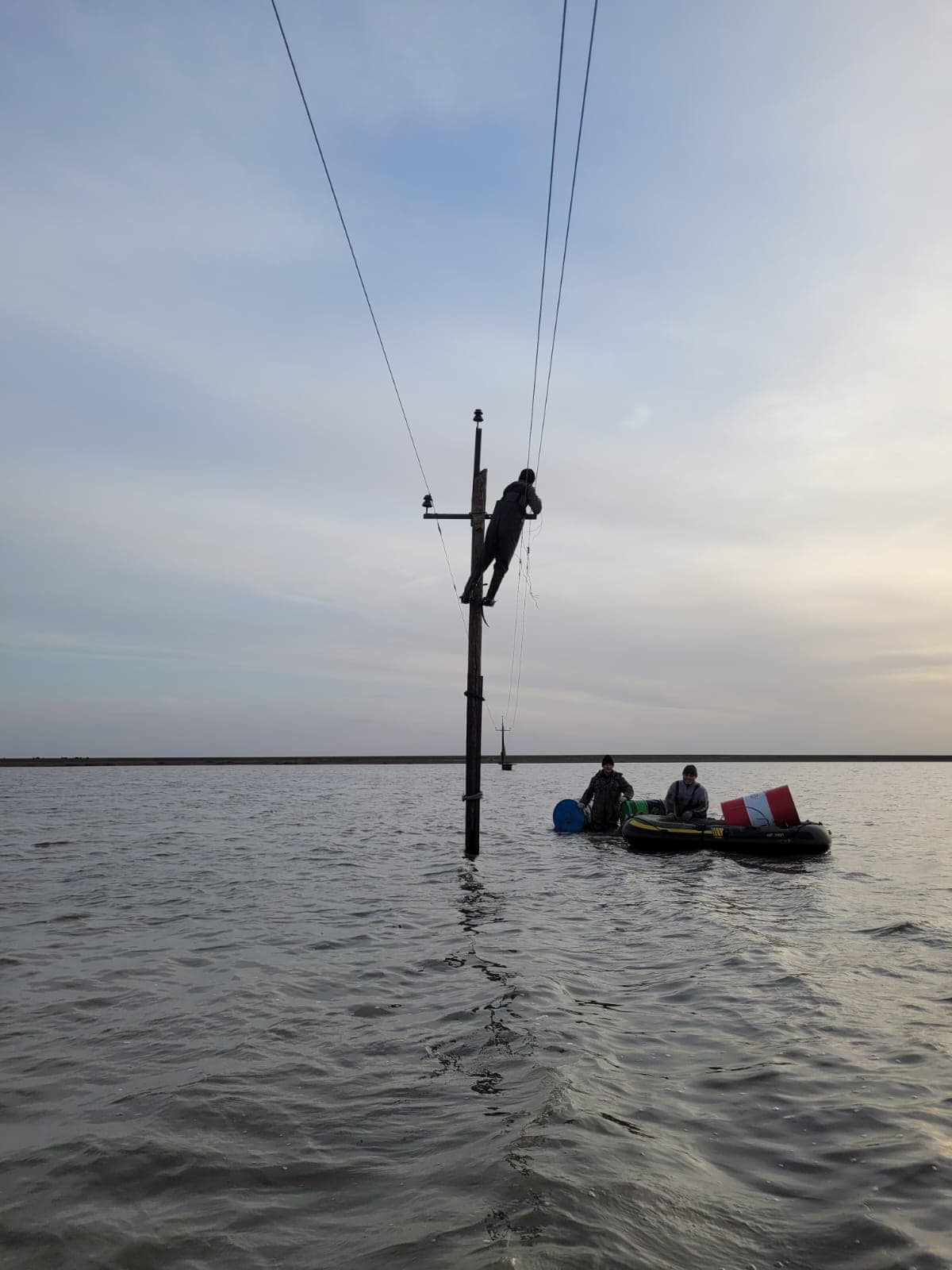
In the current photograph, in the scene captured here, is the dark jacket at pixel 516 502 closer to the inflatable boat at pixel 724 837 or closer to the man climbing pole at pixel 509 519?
the man climbing pole at pixel 509 519

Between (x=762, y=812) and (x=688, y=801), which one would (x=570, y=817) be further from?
(x=762, y=812)

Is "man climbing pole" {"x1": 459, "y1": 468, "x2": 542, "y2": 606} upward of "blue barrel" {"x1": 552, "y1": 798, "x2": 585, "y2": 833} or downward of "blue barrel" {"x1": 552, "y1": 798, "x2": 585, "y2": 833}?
upward

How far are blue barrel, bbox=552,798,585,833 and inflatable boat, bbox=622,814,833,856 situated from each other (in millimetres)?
3711

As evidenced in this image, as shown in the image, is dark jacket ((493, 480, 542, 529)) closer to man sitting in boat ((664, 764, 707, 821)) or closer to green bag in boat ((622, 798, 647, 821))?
man sitting in boat ((664, 764, 707, 821))

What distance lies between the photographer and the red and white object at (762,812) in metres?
18.9

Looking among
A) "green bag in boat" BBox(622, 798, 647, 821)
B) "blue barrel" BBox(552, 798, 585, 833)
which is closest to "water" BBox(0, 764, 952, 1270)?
"green bag in boat" BBox(622, 798, 647, 821)

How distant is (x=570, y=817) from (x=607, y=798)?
1208 mm

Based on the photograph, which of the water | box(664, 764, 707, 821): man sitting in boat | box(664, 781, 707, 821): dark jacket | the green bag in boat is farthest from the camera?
the green bag in boat

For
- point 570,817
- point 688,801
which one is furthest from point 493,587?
point 570,817

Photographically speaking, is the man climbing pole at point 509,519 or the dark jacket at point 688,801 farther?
the dark jacket at point 688,801

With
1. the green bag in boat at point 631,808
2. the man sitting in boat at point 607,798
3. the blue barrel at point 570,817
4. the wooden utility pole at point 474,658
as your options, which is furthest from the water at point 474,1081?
the blue barrel at point 570,817

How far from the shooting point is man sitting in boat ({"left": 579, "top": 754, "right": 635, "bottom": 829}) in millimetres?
22688

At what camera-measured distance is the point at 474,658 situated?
54.0 ft

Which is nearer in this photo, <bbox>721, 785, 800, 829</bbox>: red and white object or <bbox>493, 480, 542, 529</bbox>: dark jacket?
<bbox>493, 480, 542, 529</bbox>: dark jacket
